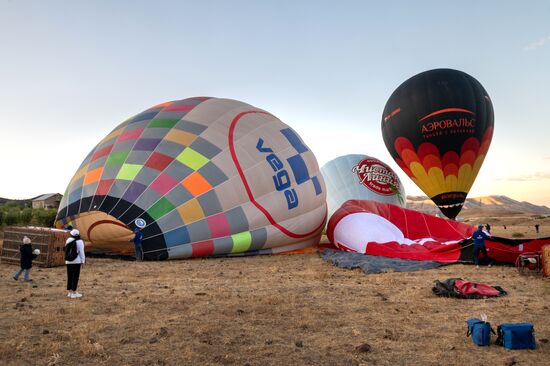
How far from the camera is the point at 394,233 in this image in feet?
48.2

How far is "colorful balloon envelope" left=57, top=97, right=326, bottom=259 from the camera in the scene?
493 inches

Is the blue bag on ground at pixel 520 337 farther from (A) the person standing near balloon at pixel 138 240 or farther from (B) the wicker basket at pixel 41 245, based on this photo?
(B) the wicker basket at pixel 41 245

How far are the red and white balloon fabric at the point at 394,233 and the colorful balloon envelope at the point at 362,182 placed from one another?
9054 millimetres

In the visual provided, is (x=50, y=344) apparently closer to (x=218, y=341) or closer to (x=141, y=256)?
(x=218, y=341)

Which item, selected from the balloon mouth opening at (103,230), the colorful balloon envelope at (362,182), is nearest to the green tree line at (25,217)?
the balloon mouth opening at (103,230)

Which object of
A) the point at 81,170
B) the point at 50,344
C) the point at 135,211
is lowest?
the point at 50,344

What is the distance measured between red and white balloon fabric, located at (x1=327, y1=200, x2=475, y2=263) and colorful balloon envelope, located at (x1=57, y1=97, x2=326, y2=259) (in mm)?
1212

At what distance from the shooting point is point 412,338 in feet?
17.8

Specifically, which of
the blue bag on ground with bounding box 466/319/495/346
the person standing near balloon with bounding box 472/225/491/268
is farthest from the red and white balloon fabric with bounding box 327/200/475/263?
the blue bag on ground with bounding box 466/319/495/346

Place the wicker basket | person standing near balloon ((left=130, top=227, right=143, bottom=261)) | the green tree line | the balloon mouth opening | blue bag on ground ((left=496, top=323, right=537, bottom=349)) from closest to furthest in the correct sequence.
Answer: blue bag on ground ((left=496, top=323, right=537, bottom=349)) → the wicker basket → person standing near balloon ((left=130, top=227, right=143, bottom=261)) → the balloon mouth opening → the green tree line

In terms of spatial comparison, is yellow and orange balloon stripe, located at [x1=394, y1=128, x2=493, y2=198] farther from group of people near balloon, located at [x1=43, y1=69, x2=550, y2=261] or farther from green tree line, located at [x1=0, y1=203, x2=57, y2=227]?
green tree line, located at [x1=0, y1=203, x2=57, y2=227]

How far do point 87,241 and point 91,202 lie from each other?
1.49 metres

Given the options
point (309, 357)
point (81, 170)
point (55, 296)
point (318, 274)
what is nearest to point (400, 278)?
point (318, 274)

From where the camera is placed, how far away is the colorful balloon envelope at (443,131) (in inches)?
826
